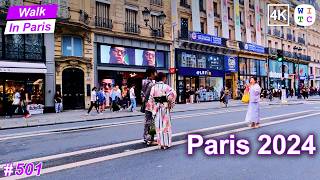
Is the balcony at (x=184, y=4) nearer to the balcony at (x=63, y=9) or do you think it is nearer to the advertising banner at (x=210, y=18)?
the advertising banner at (x=210, y=18)

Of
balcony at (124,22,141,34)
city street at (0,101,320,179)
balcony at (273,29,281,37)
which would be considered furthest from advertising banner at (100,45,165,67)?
balcony at (273,29,281,37)

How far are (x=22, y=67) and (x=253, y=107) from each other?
14721mm

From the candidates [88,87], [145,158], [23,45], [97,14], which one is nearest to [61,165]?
[145,158]

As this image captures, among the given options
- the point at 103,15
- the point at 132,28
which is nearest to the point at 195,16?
the point at 132,28

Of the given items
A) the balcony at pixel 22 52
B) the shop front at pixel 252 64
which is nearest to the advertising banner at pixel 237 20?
the shop front at pixel 252 64

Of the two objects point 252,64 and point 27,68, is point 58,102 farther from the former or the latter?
point 252,64

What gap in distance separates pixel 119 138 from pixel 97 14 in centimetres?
2005

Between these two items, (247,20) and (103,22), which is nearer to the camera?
(103,22)

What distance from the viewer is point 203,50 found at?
132 ft

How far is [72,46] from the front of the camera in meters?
27.0

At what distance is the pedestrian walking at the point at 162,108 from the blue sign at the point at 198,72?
27.8 m

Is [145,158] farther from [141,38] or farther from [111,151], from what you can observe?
[141,38]

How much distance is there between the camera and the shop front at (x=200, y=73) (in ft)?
121

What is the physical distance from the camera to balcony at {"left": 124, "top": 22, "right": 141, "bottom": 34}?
3103 cm
